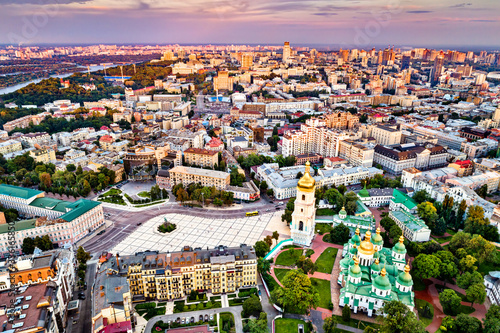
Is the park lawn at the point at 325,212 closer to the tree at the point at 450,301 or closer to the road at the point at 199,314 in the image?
the tree at the point at 450,301

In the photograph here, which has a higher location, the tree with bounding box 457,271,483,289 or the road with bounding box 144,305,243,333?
the tree with bounding box 457,271,483,289

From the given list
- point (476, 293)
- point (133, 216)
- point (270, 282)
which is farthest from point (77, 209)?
point (476, 293)

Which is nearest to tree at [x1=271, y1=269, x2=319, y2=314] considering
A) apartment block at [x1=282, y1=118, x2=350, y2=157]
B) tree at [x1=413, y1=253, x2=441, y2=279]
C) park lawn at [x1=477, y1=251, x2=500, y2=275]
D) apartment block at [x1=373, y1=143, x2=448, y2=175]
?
tree at [x1=413, y1=253, x2=441, y2=279]

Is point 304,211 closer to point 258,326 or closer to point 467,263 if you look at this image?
point 258,326

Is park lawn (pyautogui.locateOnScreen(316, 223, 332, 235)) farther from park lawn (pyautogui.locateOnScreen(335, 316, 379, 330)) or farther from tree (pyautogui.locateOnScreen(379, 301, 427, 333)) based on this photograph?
tree (pyautogui.locateOnScreen(379, 301, 427, 333))

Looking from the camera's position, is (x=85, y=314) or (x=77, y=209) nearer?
(x=85, y=314)

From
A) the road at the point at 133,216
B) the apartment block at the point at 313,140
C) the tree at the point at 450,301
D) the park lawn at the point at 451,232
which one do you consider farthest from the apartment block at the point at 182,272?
the apartment block at the point at 313,140
